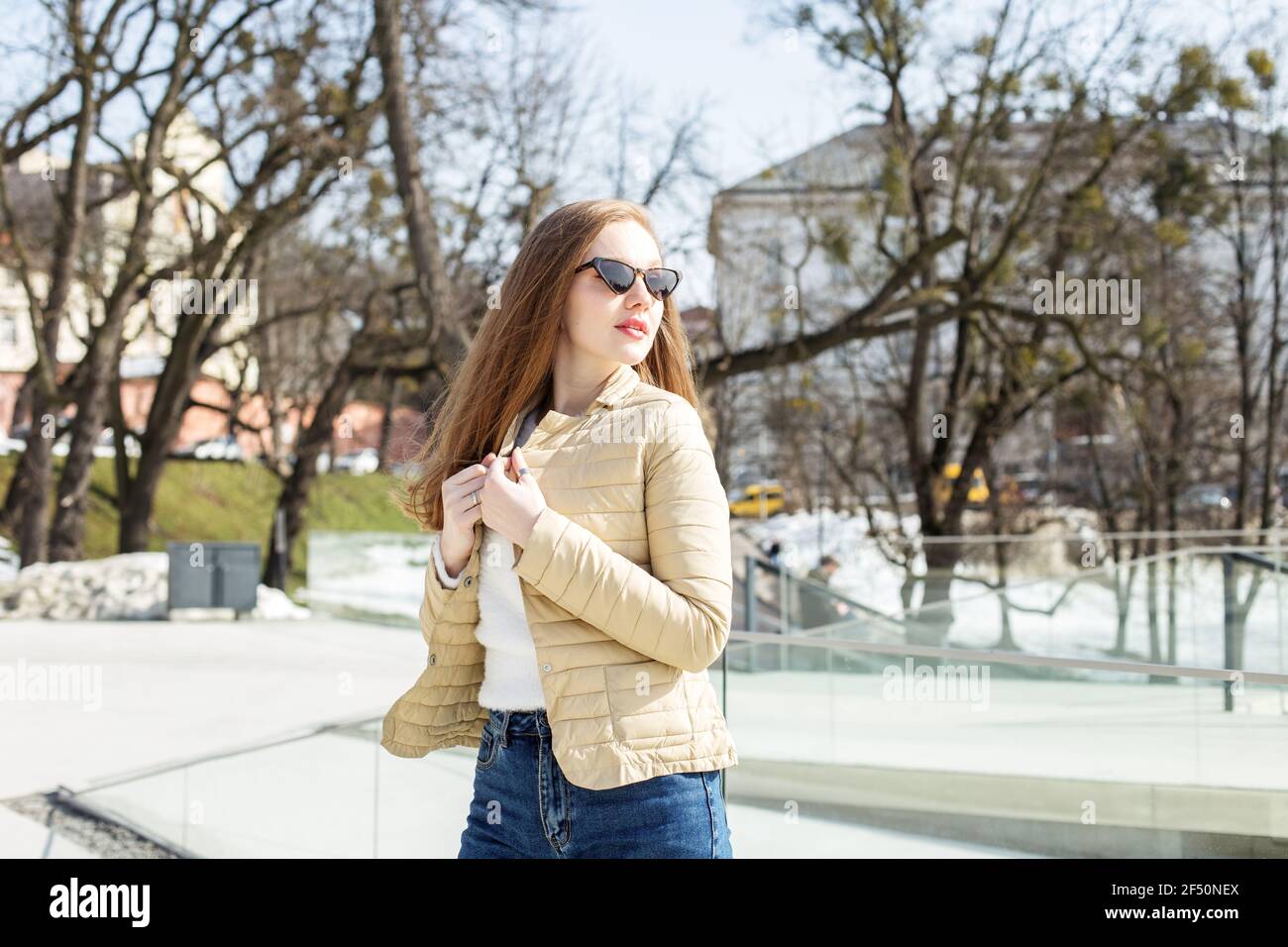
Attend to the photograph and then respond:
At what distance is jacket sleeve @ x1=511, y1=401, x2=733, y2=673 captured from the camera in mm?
1758

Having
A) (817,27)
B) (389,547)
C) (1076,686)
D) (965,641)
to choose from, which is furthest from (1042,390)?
(1076,686)

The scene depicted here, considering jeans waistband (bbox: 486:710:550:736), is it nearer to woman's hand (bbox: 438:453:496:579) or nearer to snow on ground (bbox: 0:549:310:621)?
woman's hand (bbox: 438:453:496:579)

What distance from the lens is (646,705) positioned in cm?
182

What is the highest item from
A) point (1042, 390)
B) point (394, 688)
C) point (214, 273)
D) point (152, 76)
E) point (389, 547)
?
point (152, 76)

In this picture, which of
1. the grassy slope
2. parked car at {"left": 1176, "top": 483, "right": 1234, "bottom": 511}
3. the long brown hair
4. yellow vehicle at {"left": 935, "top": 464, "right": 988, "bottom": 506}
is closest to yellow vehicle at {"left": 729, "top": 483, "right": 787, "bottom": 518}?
yellow vehicle at {"left": 935, "top": 464, "right": 988, "bottom": 506}

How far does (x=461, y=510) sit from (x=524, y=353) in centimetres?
32

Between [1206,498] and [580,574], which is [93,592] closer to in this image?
[580,574]

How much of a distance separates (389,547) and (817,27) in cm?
874

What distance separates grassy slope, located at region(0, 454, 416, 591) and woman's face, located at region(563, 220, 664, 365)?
2420cm

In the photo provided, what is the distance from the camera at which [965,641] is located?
9.70 m

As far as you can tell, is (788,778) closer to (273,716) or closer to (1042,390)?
(273,716)

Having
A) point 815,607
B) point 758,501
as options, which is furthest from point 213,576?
point 758,501

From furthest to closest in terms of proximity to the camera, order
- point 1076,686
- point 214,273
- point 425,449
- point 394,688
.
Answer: point 214,273 < point 394,688 < point 1076,686 < point 425,449

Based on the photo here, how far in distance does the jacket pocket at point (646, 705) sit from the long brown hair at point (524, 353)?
19.8 inches
